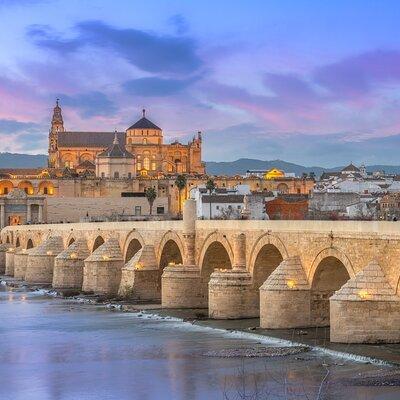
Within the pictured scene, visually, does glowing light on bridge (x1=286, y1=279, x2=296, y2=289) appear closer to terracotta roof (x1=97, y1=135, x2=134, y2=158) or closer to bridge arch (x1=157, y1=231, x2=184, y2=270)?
bridge arch (x1=157, y1=231, x2=184, y2=270)

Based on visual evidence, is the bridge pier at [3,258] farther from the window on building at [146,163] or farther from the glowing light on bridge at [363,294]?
the window on building at [146,163]

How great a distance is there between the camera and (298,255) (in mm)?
34500

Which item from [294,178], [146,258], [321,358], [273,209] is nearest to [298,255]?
[321,358]

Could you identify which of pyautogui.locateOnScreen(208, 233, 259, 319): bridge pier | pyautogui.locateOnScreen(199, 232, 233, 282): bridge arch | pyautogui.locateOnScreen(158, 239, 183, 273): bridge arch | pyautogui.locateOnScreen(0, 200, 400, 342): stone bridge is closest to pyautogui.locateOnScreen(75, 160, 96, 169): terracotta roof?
pyautogui.locateOnScreen(0, 200, 400, 342): stone bridge

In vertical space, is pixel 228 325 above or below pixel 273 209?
below

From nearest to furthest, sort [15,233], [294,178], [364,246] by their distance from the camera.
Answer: [364,246] < [15,233] < [294,178]

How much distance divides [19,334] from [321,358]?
14.2m

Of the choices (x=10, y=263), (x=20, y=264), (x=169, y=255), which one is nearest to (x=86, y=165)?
(x=10, y=263)

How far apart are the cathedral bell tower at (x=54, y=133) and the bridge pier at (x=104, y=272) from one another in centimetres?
11168

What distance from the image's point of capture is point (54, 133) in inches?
7028

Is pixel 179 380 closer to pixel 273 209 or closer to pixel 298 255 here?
pixel 298 255

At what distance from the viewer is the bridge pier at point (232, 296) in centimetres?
3756

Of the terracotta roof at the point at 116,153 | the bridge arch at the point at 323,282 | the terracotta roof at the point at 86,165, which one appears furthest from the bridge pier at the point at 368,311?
the terracotta roof at the point at 86,165

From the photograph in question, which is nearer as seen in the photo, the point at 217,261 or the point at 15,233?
the point at 217,261
